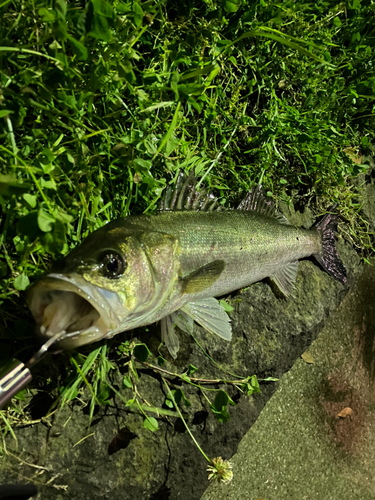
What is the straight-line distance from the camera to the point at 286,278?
10.2 ft

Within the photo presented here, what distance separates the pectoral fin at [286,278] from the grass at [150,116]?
660 millimetres

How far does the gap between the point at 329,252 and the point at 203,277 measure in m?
1.75

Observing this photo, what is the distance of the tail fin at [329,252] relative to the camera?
344 cm

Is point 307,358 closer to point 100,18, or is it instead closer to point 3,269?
point 3,269

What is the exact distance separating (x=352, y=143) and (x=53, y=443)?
3.82 m

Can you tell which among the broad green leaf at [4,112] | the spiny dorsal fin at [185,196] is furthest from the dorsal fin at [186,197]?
the broad green leaf at [4,112]

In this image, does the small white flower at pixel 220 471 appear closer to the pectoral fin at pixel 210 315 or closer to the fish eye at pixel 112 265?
the pectoral fin at pixel 210 315

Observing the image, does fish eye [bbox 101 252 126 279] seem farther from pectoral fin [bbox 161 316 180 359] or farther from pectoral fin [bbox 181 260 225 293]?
pectoral fin [bbox 161 316 180 359]

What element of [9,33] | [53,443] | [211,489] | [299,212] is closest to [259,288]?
[299,212]

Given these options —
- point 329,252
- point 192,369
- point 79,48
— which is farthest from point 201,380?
point 79,48

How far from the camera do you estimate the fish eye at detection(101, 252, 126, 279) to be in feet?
5.59

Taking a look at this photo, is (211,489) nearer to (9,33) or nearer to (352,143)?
(9,33)

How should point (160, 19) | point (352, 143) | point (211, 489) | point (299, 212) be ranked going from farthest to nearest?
1. point (352, 143)
2. point (299, 212)
3. point (211, 489)
4. point (160, 19)

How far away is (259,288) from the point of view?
9.84 feet
